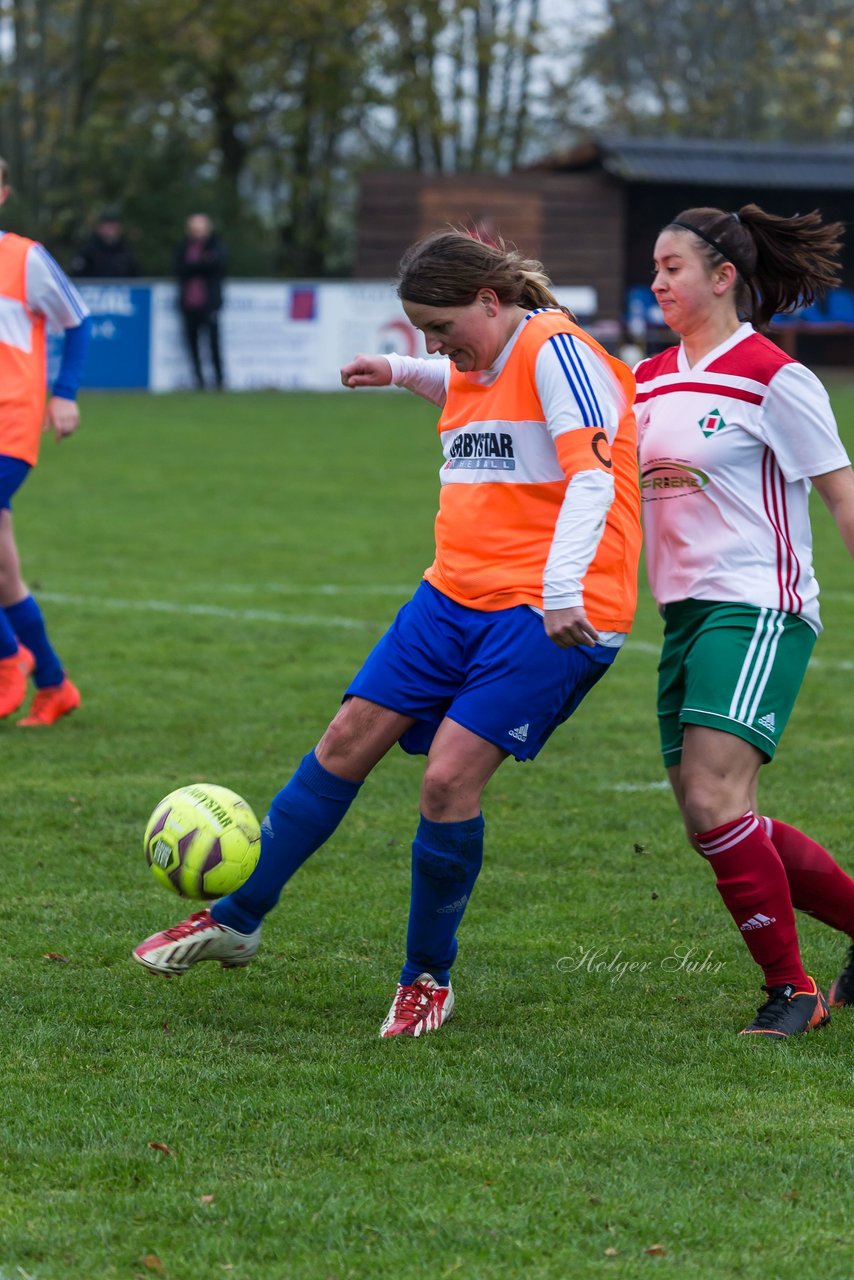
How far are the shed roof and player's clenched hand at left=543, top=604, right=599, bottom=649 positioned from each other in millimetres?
27257

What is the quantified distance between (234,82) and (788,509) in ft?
108

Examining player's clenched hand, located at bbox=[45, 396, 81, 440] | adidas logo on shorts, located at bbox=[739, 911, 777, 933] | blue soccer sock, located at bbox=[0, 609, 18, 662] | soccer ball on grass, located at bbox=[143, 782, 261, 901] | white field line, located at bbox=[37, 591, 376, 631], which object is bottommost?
white field line, located at bbox=[37, 591, 376, 631]

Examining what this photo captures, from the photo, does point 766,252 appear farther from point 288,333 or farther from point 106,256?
point 106,256

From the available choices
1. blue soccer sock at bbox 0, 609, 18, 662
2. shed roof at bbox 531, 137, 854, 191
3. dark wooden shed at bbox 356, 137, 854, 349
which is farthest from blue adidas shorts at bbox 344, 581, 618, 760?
shed roof at bbox 531, 137, 854, 191

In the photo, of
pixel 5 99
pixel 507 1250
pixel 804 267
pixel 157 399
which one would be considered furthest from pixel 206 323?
pixel 507 1250

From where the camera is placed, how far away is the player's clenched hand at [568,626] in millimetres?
3761

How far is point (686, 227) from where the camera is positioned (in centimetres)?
418

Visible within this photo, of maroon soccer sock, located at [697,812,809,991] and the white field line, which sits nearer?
maroon soccer sock, located at [697,812,809,991]

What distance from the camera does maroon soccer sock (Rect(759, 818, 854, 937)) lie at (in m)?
4.36

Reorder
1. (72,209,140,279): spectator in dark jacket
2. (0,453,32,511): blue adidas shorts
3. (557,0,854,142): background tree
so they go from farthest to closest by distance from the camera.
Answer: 1. (557,0,854,142): background tree
2. (72,209,140,279): spectator in dark jacket
3. (0,453,32,511): blue adidas shorts

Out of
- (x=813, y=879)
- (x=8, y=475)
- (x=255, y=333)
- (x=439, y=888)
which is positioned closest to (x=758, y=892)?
(x=813, y=879)

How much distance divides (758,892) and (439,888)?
2.41ft

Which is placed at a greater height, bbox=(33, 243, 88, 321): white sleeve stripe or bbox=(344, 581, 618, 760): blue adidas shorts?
bbox=(33, 243, 88, 321): white sleeve stripe

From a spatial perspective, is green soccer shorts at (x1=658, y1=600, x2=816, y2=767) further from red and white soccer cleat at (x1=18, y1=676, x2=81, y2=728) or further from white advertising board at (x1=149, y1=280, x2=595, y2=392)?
white advertising board at (x1=149, y1=280, x2=595, y2=392)
